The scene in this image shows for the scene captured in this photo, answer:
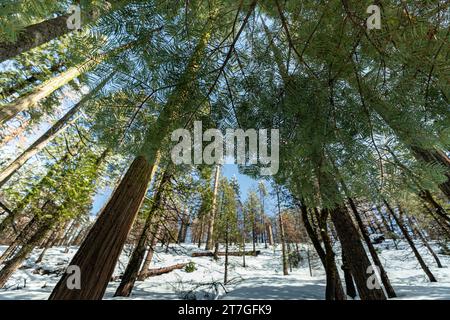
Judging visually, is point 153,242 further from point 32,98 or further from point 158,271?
point 158,271

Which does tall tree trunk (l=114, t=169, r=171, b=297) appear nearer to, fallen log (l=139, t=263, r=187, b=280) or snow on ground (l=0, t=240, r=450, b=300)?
snow on ground (l=0, t=240, r=450, b=300)

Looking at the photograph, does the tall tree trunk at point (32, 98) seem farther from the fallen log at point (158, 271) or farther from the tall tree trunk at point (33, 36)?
the fallen log at point (158, 271)

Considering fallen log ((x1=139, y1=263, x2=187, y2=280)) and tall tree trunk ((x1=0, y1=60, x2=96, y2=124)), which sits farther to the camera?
fallen log ((x1=139, y1=263, x2=187, y2=280))

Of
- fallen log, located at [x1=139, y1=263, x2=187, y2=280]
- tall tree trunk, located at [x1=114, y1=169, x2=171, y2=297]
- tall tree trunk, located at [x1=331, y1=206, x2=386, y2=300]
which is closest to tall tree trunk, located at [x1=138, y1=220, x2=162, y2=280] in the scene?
tall tree trunk, located at [x1=114, y1=169, x2=171, y2=297]

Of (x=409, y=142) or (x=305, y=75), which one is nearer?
(x=409, y=142)

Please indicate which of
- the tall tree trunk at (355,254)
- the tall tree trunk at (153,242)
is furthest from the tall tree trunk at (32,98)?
the tall tree trunk at (355,254)

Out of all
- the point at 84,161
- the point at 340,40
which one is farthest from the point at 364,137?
the point at 84,161

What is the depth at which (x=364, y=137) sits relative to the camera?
→ 123 centimetres

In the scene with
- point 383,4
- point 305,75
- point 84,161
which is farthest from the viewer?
point 84,161

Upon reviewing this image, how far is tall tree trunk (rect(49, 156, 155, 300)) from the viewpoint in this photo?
124 cm

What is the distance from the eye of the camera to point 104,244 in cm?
135

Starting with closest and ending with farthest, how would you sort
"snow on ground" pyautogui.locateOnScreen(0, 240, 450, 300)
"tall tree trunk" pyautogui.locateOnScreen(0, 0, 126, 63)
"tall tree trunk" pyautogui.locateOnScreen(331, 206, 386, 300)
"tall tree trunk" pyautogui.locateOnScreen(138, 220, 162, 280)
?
"tall tree trunk" pyautogui.locateOnScreen(0, 0, 126, 63), "tall tree trunk" pyautogui.locateOnScreen(331, 206, 386, 300), "tall tree trunk" pyautogui.locateOnScreen(138, 220, 162, 280), "snow on ground" pyautogui.locateOnScreen(0, 240, 450, 300)

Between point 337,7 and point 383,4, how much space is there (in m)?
0.23
